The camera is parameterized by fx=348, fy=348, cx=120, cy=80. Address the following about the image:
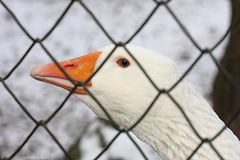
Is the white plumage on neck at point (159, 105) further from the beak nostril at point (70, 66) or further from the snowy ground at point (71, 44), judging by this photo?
the snowy ground at point (71, 44)

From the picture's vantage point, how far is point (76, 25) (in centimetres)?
590

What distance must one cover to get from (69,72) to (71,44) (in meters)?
3.92

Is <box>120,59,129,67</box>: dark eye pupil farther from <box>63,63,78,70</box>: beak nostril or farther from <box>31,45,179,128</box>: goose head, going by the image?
<box>63,63,78,70</box>: beak nostril

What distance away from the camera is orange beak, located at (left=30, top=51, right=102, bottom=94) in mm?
1631

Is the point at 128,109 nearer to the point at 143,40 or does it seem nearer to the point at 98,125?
the point at 98,125

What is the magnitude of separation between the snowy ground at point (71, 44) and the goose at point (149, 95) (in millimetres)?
1738

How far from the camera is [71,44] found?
550 cm

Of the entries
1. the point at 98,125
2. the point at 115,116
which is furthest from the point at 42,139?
the point at 115,116

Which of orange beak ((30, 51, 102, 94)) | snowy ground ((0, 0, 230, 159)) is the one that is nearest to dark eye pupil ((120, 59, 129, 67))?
orange beak ((30, 51, 102, 94))

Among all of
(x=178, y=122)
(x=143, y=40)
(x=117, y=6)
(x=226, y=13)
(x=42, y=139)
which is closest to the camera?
(x=178, y=122)

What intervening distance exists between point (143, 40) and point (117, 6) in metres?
1.14

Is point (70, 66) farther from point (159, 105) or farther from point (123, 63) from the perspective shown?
point (159, 105)

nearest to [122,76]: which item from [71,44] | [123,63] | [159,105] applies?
[123,63]

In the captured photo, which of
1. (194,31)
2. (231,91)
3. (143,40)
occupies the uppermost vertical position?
(143,40)
